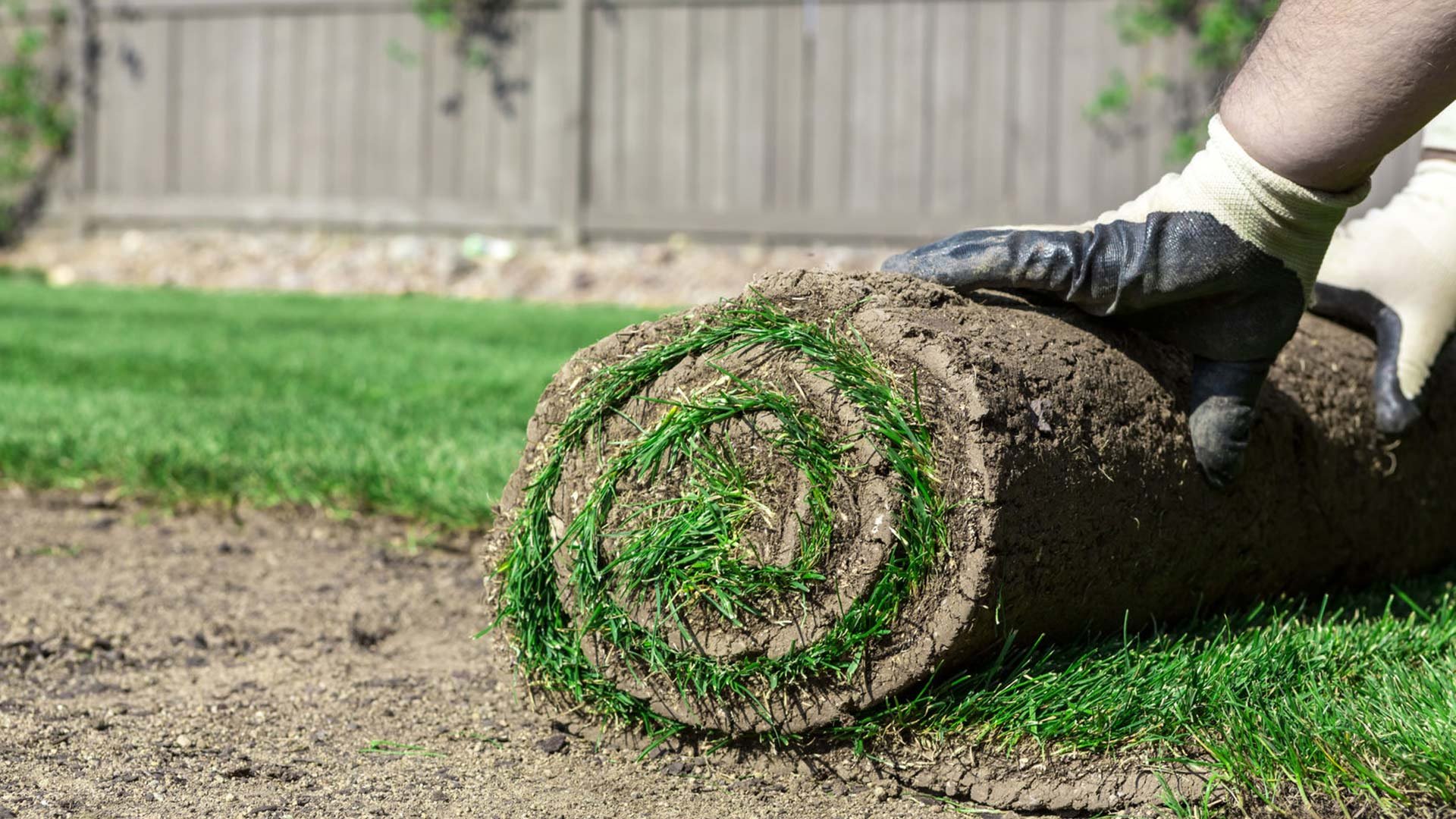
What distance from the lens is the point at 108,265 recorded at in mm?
10719

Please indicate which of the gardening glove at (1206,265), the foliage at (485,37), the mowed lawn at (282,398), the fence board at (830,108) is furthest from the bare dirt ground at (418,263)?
the gardening glove at (1206,265)

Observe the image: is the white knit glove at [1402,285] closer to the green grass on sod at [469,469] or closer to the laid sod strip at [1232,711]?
the green grass on sod at [469,469]

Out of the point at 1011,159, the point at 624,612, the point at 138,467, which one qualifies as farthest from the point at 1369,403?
the point at 1011,159

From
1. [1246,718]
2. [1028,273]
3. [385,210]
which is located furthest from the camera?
[385,210]

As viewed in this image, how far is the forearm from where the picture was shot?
1.81 metres

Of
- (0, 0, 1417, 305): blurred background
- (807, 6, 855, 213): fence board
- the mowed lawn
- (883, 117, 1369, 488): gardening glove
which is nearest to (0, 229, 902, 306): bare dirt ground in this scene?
(0, 0, 1417, 305): blurred background

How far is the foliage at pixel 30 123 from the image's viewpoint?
11.4 meters

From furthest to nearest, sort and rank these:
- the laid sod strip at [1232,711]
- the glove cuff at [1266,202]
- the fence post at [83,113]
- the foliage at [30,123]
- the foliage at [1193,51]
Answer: the foliage at [30,123], the fence post at [83,113], the foliage at [1193,51], the glove cuff at [1266,202], the laid sod strip at [1232,711]

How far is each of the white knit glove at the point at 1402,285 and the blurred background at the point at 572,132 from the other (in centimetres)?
596

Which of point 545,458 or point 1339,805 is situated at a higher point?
point 545,458

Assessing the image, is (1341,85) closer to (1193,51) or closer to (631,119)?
(1193,51)

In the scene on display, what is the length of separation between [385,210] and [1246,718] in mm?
9298

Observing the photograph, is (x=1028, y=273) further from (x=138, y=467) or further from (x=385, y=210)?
(x=385, y=210)

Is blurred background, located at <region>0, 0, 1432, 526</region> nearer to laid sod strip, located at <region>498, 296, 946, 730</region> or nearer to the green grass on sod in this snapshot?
the green grass on sod
